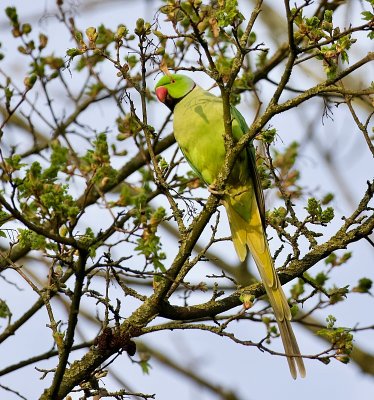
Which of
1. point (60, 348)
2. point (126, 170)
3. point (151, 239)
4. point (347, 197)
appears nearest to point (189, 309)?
point (151, 239)

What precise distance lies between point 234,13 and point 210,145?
1.35 metres

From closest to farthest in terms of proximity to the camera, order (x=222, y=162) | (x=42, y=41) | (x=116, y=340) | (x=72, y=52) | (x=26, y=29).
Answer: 1. (x=72, y=52)
2. (x=116, y=340)
3. (x=222, y=162)
4. (x=26, y=29)
5. (x=42, y=41)

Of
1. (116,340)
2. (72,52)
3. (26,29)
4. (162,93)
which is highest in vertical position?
(162,93)

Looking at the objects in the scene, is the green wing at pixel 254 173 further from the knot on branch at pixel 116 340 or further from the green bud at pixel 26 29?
the green bud at pixel 26 29

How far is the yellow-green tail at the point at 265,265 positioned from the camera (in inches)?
143

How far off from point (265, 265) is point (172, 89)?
1.39 metres

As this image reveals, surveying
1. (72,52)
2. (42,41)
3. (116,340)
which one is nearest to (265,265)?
(116,340)

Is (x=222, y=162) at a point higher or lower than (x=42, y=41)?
lower

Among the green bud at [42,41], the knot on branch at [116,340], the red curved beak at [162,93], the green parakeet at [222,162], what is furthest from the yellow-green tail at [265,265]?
the green bud at [42,41]

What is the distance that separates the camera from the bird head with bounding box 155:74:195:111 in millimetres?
4602

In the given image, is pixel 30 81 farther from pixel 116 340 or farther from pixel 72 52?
pixel 116 340

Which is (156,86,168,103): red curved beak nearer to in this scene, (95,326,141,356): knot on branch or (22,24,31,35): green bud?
(22,24,31,35): green bud

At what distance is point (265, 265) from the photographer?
12.8 feet

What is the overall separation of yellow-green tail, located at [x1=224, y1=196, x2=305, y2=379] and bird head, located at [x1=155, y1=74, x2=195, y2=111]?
80 cm
